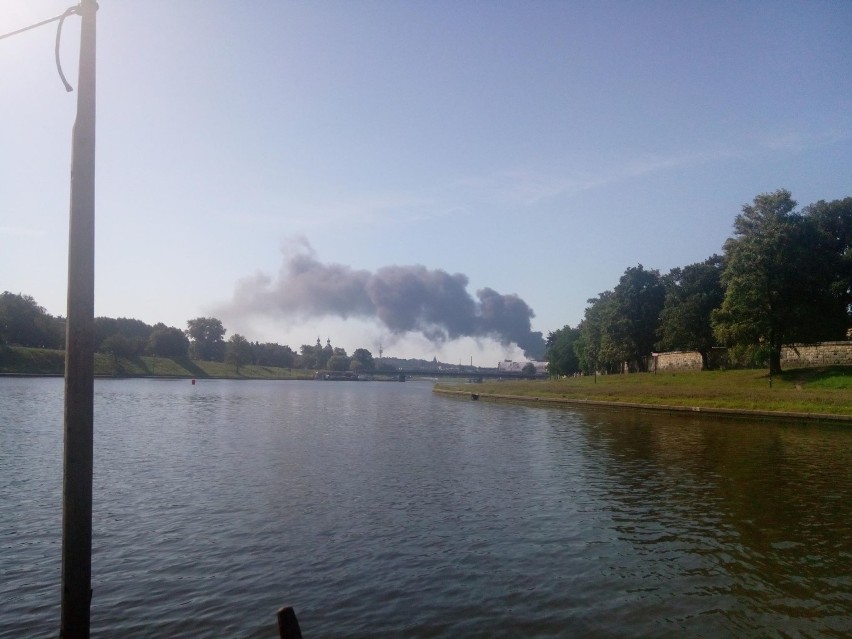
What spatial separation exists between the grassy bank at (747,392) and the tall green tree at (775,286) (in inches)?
166

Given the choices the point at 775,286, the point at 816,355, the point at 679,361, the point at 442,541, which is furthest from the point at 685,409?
the point at 442,541

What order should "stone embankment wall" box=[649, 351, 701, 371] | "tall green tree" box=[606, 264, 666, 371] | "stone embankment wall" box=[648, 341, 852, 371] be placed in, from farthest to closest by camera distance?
1. "tall green tree" box=[606, 264, 666, 371]
2. "stone embankment wall" box=[649, 351, 701, 371]
3. "stone embankment wall" box=[648, 341, 852, 371]

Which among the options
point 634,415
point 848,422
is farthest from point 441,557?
point 634,415

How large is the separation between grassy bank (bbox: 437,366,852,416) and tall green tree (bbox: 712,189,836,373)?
422 cm

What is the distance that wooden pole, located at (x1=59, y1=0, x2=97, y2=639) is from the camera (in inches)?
327

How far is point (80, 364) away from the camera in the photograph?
8297mm

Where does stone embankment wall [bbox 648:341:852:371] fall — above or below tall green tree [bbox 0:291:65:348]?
below

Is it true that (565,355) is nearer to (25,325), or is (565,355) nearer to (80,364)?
(25,325)

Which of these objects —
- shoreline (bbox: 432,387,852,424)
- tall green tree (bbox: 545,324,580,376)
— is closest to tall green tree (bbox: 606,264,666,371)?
shoreline (bbox: 432,387,852,424)

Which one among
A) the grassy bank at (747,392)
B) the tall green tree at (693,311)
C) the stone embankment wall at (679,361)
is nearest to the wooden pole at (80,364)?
the grassy bank at (747,392)

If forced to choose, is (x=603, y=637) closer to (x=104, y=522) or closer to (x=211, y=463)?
(x=104, y=522)

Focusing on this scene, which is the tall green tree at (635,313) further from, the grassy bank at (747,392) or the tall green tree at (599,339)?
the grassy bank at (747,392)

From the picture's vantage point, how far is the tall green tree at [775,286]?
68.1 m

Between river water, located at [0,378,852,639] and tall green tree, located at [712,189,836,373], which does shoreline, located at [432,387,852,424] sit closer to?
tall green tree, located at [712,189,836,373]
